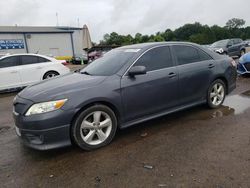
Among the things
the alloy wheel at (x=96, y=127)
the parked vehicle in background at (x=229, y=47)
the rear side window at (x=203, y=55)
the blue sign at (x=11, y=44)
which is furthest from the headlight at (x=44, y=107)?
the blue sign at (x=11, y=44)

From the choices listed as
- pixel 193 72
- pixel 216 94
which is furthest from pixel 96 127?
pixel 216 94

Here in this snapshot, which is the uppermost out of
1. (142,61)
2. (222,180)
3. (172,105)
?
(142,61)

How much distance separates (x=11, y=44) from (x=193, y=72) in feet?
98.4

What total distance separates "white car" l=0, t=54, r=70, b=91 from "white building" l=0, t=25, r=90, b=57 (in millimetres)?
21917

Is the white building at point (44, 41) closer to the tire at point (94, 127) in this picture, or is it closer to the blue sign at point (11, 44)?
the blue sign at point (11, 44)

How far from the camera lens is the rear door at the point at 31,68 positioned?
8.38 m

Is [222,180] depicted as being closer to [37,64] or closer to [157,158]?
A: [157,158]

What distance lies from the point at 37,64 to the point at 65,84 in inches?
229

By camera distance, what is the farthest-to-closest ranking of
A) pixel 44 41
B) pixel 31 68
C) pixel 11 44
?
1. pixel 44 41
2. pixel 11 44
3. pixel 31 68

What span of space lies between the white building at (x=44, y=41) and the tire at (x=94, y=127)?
28246 mm

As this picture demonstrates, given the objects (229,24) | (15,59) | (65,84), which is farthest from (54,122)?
(229,24)

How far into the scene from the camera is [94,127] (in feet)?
11.1

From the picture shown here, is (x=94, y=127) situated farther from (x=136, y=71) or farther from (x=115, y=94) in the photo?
(x=136, y=71)

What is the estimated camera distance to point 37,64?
8625 mm
